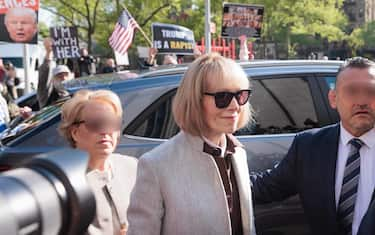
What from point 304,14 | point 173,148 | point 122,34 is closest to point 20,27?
point 122,34

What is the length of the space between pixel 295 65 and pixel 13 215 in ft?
12.0

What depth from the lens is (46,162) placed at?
0.91m

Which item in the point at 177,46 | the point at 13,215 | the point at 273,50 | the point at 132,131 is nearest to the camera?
the point at 13,215

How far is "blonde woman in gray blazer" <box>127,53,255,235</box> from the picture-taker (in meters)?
2.24

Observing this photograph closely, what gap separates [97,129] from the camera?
2646 millimetres

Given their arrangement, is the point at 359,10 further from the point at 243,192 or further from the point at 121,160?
the point at 243,192

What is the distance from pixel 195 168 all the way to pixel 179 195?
12cm

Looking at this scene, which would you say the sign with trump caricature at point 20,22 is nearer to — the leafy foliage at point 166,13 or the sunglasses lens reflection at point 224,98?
the sunglasses lens reflection at point 224,98

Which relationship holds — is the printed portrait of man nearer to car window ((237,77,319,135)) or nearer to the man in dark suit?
car window ((237,77,319,135))

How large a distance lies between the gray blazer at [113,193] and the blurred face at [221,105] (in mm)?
521

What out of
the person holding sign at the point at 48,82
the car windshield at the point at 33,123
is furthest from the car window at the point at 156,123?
the person holding sign at the point at 48,82

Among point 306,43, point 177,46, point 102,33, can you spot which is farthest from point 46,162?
point 306,43

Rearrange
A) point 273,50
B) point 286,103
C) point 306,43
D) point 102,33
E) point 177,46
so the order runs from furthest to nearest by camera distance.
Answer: point 306,43, point 273,50, point 102,33, point 177,46, point 286,103

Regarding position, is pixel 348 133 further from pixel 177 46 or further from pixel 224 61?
pixel 177 46
